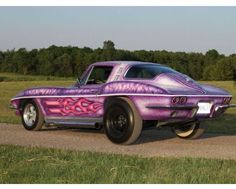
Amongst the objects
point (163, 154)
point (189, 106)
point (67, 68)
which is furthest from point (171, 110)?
point (67, 68)

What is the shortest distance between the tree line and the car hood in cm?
5364

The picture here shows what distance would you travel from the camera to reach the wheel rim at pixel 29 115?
12041mm

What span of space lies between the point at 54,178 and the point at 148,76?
4.34 m

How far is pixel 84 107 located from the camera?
1062 cm

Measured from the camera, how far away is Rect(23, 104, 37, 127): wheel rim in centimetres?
1204

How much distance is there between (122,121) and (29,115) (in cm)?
313

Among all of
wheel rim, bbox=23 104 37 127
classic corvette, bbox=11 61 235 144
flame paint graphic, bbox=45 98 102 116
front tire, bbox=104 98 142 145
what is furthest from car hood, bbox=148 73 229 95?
wheel rim, bbox=23 104 37 127

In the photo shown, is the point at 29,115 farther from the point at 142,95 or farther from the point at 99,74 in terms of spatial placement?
the point at 142,95

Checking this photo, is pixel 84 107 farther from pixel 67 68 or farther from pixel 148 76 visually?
pixel 67 68

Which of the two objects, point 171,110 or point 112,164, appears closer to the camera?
point 112,164

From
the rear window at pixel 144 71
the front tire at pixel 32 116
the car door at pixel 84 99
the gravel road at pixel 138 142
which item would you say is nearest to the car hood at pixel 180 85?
the rear window at pixel 144 71

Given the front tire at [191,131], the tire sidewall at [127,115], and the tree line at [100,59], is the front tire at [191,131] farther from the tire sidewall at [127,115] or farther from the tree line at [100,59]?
Result: the tree line at [100,59]

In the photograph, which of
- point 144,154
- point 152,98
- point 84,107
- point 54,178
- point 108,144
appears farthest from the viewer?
point 84,107

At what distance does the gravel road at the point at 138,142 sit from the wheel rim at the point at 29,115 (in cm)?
24
